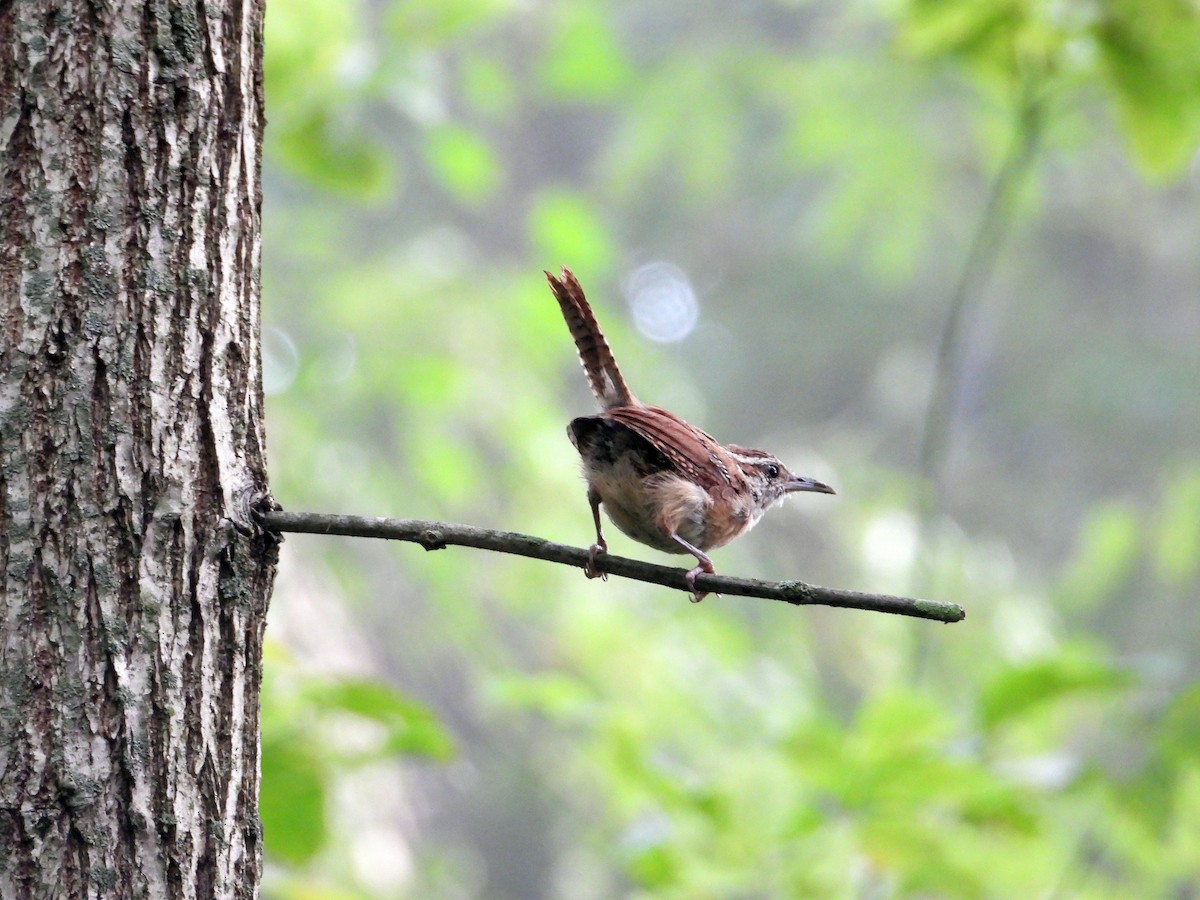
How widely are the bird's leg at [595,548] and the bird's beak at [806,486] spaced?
82 centimetres

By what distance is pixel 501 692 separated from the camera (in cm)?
326

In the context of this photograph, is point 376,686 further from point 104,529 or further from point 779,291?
point 779,291

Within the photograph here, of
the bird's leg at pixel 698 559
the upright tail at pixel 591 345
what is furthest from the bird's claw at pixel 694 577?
the upright tail at pixel 591 345

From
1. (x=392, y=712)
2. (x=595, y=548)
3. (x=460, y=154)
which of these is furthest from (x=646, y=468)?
(x=460, y=154)

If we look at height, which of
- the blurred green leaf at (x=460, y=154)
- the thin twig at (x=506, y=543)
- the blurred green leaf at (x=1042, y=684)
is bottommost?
the thin twig at (x=506, y=543)

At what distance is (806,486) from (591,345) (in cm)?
104

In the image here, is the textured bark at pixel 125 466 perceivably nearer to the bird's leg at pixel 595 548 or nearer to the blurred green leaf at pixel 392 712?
the bird's leg at pixel 595 548

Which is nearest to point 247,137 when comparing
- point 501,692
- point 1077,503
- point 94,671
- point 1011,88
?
point 94,671

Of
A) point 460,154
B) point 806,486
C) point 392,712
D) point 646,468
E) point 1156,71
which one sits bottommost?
point 392,712

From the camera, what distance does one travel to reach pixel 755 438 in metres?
16.6

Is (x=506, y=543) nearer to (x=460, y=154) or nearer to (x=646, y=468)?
(x=646, y=468)

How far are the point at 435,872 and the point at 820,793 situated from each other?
458 cm

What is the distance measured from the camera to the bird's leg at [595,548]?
1900 mm

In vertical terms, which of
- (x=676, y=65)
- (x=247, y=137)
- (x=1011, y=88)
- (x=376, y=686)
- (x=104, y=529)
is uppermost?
(x=676, y=65)
